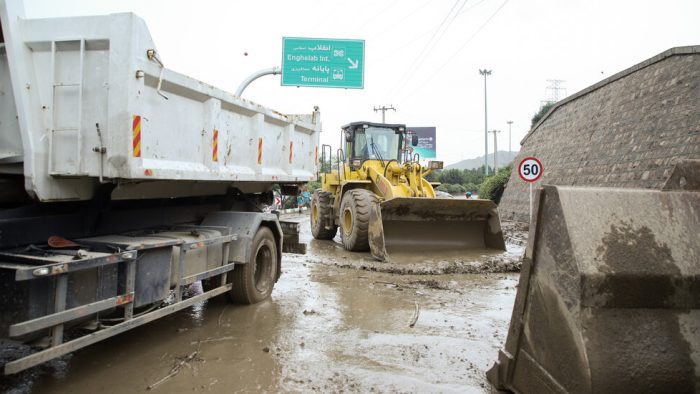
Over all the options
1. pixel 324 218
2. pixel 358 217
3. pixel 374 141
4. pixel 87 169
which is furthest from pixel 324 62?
pixel 87 169

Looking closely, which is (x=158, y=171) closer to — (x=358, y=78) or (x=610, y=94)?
(x=358, y=78)

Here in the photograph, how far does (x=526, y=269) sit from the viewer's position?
289 cm

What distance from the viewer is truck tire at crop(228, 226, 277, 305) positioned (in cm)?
515

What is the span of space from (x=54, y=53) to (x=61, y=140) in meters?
0.62

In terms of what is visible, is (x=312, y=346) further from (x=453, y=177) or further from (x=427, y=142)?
(x=427, y=142)

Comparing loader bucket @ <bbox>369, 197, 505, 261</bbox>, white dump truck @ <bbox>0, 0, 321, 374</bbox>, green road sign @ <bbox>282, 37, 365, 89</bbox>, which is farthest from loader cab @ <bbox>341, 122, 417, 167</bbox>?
white dump truck @ <bbox>0, 0, 321, 374</bbox>

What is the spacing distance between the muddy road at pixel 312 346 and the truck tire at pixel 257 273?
5.6 inches

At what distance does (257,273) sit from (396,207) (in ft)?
11.6

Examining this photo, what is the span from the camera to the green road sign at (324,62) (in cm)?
1391

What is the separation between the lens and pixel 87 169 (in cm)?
329

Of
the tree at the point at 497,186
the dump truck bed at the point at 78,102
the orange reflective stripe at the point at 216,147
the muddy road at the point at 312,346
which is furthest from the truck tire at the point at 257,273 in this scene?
the tree at the point at 497,186

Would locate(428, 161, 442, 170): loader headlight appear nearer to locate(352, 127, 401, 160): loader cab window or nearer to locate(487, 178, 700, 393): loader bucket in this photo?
locate(352, 127, 401, 160): loader cab window

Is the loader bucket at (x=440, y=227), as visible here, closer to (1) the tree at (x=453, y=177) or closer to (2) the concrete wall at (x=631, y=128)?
(2) the concrete wall at (x=631, y=128)

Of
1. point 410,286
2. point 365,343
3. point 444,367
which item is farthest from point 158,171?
point 410,286
